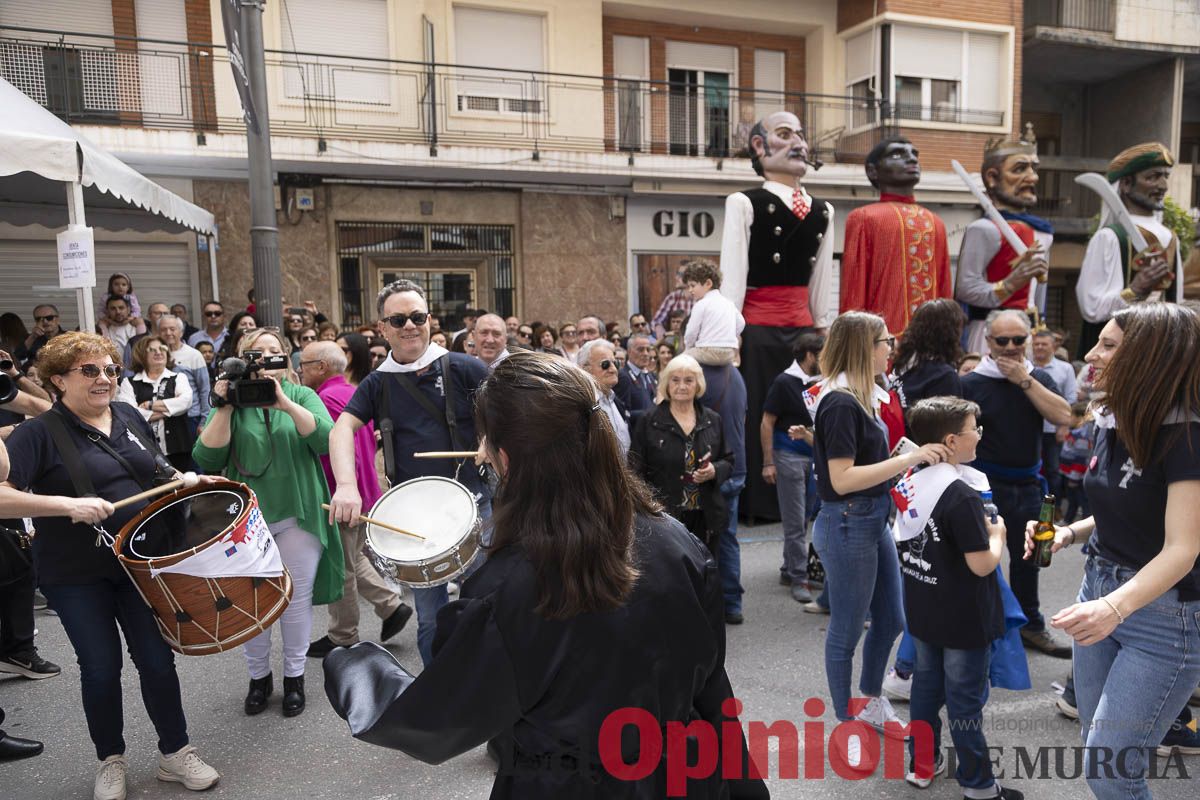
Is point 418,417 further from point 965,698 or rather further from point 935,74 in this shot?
point 935,74

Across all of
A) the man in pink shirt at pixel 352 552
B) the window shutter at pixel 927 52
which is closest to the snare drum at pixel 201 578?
the man in pink shirt at pixel 352 552

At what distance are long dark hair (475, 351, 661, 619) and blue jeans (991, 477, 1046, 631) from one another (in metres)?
3.40

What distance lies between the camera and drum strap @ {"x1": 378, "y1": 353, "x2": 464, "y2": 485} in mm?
3703

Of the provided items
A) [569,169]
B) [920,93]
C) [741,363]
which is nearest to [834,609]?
[741,363]

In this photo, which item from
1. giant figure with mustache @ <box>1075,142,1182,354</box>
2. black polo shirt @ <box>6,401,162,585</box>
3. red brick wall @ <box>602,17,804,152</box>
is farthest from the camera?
red brick wall @ <box>602,17,804,152</box>

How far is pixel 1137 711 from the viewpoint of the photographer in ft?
7.72

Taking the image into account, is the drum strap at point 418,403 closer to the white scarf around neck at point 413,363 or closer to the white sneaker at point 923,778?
the white scarf around neck at point 413,363

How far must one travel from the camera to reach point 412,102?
519 inches

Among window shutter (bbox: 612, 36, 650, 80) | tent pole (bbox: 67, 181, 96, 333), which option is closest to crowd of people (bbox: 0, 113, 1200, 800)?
tent pole (bbox: 67, 181, 96, 333)

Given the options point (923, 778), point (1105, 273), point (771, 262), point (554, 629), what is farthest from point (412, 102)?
point (554, 629)

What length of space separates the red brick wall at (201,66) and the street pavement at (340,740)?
9.19 m

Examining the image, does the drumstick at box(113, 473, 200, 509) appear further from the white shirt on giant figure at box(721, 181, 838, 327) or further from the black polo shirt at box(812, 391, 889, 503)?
the white shirt on giant figure at box(721, 181, 838, 327)

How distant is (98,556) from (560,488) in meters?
2.44

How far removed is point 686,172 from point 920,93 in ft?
16.5
